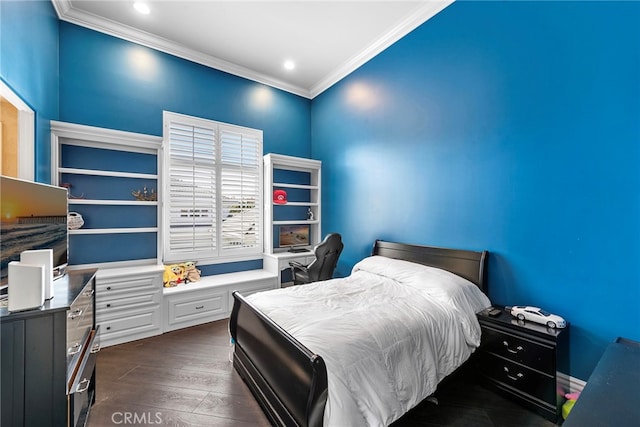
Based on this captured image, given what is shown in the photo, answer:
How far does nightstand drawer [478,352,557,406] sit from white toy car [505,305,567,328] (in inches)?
14.4

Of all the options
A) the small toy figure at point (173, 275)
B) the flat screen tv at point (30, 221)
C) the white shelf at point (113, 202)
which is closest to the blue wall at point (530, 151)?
the small toy figure at point (173, 275)

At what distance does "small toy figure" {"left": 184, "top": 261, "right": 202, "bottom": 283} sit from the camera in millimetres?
3588

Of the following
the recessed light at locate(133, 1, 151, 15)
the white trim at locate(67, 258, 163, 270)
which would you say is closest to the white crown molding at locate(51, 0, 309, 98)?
the recessed light at locate(133, 1, 151, 15)

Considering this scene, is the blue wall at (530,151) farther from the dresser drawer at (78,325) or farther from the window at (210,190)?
the dresser drawer at (78,325)

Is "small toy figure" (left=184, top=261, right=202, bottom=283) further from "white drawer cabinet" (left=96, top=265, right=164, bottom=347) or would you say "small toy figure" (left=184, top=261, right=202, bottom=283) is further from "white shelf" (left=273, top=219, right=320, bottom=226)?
"white shelf" (left=273, top=219, right=320, bottom=226)

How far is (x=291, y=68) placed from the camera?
13.8 feet

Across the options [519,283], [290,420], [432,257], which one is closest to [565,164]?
[519,283]

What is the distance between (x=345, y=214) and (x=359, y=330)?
271 cm

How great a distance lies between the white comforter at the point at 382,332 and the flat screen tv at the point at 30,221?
1479 millimetres

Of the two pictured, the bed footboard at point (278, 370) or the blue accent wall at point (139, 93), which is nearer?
the bed footboard at point (278, 370)

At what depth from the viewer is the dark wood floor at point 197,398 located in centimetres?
180

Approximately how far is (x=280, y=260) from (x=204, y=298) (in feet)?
3.88

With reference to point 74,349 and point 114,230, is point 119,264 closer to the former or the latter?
point 114,230

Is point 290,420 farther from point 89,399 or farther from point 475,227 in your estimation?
point 475,227
